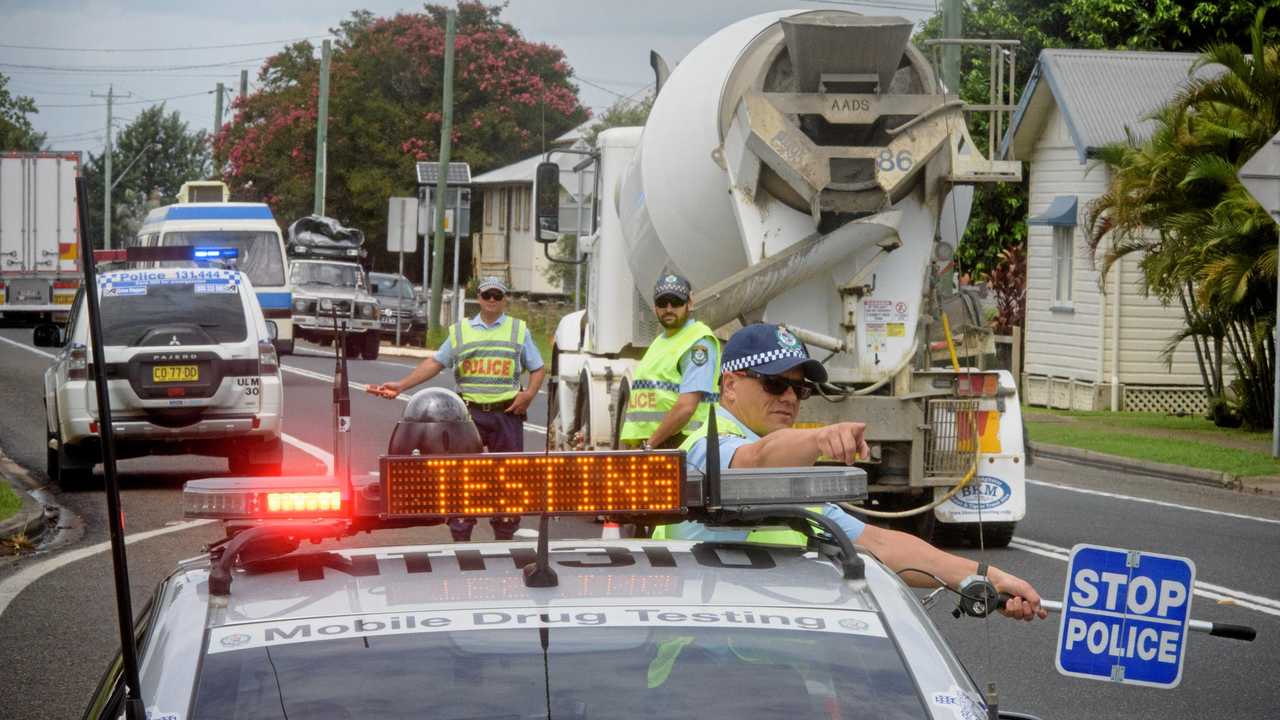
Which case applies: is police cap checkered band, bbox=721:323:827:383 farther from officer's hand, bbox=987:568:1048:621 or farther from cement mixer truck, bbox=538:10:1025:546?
cement mixer truck, bbox=538:10:1025:546

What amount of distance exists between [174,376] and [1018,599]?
514 inches

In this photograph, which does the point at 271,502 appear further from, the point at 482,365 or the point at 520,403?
the point at 482,365

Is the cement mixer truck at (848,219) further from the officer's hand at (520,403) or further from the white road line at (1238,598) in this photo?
the white road line at (1238,598)

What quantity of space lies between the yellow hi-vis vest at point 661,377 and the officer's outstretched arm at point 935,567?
5.38 m

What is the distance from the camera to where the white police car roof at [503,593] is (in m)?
3.33

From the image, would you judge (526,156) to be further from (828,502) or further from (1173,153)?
(828,502)

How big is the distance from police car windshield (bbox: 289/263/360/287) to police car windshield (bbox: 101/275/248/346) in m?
26.9

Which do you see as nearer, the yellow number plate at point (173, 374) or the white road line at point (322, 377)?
the yellow number plate at point (173, 374)

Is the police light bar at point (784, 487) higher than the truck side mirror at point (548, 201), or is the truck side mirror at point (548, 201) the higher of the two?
the truck side mirror at point (548, 201)

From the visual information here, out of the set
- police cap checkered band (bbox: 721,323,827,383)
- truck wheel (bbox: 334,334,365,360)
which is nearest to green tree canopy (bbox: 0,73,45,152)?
truck wheel (bbox: 334,334,365,360)

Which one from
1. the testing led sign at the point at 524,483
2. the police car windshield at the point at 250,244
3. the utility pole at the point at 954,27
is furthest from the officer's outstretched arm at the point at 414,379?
the police car windshield at the point at 250,244

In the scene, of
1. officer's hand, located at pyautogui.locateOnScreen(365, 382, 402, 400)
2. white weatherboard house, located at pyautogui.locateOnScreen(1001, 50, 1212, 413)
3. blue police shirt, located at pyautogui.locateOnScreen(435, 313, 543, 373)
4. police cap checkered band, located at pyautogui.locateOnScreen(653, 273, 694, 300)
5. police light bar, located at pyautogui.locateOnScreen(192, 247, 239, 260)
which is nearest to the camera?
police cap checkered band, located at pyautogui.locateOnScreen(653, 273, 694, 300)

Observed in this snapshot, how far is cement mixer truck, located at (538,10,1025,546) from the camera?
39.9 feet

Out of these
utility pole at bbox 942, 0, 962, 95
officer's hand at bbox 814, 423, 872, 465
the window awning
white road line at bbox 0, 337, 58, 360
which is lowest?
white road line at bbox 0, 337, 58, 360
